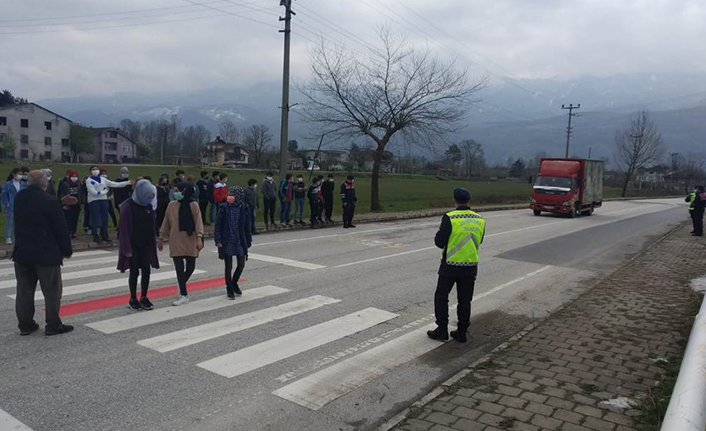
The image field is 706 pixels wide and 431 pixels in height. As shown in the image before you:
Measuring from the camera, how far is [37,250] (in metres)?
5.92

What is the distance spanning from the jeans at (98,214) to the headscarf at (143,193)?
6628 millimetres

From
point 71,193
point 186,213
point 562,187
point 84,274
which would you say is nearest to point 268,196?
point 71,193

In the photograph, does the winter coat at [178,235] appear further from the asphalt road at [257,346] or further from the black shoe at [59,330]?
the black shoe at [59,330]

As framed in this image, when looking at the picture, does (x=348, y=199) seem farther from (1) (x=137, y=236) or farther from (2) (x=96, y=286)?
(1) (x=137, y=236)

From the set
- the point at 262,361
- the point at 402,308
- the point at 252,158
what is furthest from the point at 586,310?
the point at 252,158

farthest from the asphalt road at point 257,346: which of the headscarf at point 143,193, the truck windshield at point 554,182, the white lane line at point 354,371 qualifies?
the truck windshield at point 554,182

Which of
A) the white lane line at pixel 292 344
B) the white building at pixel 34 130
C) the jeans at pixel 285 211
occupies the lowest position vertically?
the white lane line at pixel 292 344

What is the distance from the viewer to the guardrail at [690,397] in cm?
345

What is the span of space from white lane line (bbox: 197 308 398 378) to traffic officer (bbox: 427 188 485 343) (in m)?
1.11

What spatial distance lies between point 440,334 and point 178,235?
156 inches

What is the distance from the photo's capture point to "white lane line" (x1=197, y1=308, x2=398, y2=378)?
5.28 m

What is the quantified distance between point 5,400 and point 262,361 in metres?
2.24

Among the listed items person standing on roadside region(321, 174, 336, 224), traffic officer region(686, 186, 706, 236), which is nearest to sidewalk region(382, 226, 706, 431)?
person standing on roadside region(321, 174, 336, 224)

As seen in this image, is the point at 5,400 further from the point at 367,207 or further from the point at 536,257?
the point at 367,207
